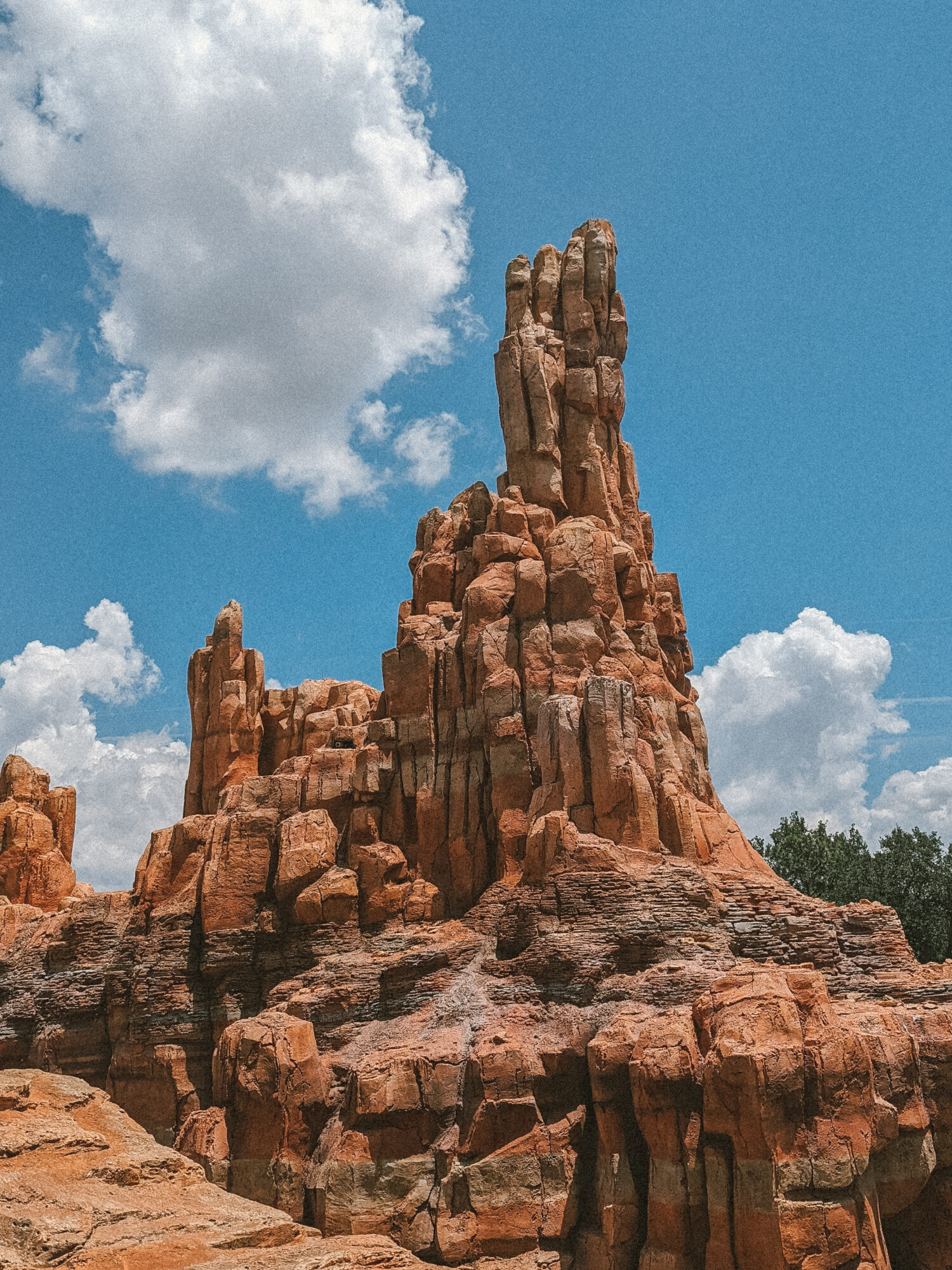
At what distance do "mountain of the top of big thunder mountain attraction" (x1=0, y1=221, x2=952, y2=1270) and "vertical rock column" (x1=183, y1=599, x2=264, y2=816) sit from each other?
52 centimetres

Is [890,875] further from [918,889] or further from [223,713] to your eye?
[223,713]

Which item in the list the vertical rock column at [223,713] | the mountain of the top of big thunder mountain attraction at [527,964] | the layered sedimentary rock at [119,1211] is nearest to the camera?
the layered sedimentary rock at [119,1211]

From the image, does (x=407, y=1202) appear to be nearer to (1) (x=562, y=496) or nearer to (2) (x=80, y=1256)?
(2) (x=80, y=1256)

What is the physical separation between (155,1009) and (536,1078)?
53.1 feet

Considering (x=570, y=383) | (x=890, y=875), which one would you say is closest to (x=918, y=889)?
(x=890, y=875)

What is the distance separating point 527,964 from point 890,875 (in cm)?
3442

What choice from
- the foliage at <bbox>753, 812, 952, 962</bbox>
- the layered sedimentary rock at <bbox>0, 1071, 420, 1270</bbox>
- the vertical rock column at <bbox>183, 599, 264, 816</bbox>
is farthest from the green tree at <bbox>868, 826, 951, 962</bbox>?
the layered sedimentary rock at <bbox>0, 1071, 420, 1270</bbox>

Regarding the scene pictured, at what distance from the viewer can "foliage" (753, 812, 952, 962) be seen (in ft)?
193

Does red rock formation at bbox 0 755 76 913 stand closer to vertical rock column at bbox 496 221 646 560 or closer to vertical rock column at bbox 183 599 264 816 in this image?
vertical rock column at bbox 183 599 264 816

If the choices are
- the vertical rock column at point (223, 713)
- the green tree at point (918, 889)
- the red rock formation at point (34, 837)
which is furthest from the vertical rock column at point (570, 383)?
the red rock formation at point (34, 837)

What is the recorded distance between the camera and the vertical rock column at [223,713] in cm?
5619

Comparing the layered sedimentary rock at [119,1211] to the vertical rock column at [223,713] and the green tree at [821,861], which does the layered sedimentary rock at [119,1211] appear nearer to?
the vertical rock column at [223,713]

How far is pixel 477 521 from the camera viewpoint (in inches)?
2018

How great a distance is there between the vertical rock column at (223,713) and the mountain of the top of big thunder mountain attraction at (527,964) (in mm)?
519
